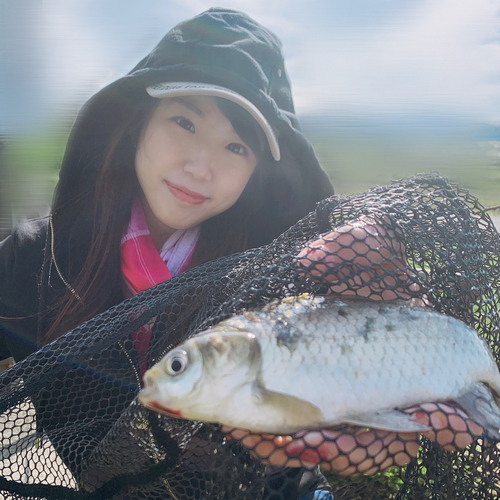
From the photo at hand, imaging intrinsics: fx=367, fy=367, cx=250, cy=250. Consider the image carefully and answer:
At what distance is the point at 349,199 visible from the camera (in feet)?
4.19

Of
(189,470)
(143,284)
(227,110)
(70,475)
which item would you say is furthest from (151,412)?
(227,110)

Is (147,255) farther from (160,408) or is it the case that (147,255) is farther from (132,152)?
(160,408)

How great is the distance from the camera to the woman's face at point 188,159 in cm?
153

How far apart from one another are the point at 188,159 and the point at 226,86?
33 cm

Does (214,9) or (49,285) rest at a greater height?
(214,9)

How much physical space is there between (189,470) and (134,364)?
0.42m

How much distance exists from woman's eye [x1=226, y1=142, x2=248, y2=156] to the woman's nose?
120 millimetres

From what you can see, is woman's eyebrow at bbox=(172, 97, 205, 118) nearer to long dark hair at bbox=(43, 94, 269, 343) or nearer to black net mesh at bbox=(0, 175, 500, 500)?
long dark hair at bbox=(43, 94, 269, 343)

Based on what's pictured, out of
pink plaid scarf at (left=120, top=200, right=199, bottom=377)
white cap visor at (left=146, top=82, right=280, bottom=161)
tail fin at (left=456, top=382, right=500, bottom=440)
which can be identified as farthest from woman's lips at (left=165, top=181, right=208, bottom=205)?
tail fin at (left=456, top=382, right=500, bottom=440)

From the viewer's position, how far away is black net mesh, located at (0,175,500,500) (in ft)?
2.76

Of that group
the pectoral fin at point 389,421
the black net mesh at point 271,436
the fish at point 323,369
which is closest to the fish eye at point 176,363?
the fish at point 323,369

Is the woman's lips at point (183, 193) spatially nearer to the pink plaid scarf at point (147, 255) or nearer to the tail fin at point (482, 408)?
the pink plaid scarf at point (147, 255)

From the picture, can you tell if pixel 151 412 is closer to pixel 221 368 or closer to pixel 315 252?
pixel 221 368

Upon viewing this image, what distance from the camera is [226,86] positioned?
1.43 meters
